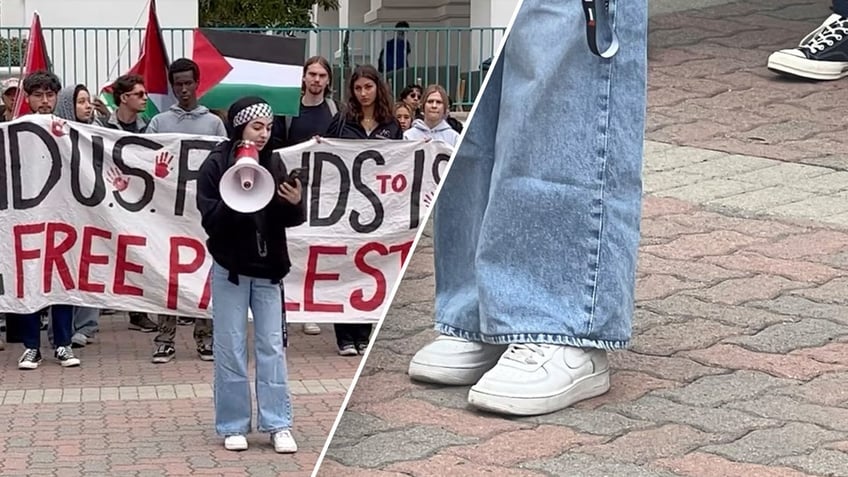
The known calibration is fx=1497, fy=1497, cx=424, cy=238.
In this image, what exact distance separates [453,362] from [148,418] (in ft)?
1.44

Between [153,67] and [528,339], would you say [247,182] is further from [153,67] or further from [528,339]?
[528,339]

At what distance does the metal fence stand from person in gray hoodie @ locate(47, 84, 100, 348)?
0.03 m

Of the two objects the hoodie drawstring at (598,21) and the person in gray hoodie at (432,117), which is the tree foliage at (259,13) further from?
the hoodie drawstring at (598,21)

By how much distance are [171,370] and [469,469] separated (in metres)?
0.36

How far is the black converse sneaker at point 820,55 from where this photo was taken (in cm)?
226

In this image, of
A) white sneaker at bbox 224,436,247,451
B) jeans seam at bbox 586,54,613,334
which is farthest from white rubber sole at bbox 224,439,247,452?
jeans seam at bbox 586,54,613,334

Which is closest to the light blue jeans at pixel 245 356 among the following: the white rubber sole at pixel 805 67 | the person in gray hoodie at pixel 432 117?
the person in gray hoodie at pixel 432 117

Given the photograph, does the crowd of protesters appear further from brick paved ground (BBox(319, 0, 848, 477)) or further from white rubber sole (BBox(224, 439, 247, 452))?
brick paved ground (BBox(319, 0, 848, 477))

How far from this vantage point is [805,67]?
2.41m

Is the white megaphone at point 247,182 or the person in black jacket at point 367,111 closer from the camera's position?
the white megaphone at point 247,182

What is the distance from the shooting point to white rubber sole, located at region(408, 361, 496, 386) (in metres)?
1.88

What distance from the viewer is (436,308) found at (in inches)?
70.2

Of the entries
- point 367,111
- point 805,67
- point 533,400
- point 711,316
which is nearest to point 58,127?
point 367,111

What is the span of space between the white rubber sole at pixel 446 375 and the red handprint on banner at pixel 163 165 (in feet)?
1.33
